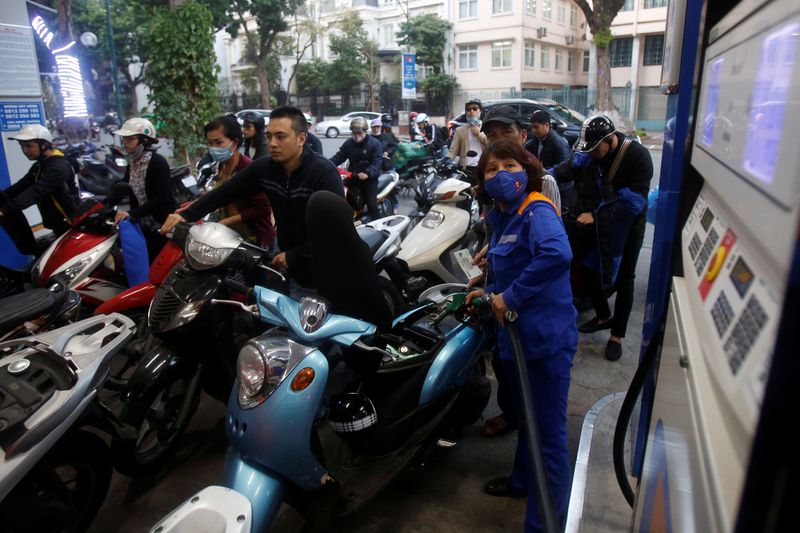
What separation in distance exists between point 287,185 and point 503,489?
1.99m

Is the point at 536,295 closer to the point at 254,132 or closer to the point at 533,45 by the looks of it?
the point at 254,132

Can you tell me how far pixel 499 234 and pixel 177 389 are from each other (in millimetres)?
1846

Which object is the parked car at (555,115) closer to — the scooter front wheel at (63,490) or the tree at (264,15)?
the scooter front wheel at (63,490)

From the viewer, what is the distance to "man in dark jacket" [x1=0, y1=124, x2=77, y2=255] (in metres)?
4.48

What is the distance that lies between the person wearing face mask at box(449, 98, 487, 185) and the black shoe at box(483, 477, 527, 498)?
4.09 meters

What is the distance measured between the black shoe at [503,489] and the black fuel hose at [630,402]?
64 centimetres

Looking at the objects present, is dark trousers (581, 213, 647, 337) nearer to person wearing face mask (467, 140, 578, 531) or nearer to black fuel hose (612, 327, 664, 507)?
person wearing face mask (467, 140, 578, 531)

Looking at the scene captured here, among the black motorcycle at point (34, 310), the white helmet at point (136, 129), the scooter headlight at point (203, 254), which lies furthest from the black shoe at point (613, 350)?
the white helmet at point (136, 129)

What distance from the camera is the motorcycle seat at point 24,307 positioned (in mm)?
2383

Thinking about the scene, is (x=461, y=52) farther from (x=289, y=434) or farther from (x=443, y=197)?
(x=289, y=434)

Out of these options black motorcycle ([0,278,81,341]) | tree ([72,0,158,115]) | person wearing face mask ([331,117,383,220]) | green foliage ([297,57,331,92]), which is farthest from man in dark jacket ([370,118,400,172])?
green foliage ([297,57,331,92])

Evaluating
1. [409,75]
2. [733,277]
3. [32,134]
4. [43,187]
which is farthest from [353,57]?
[733,277]

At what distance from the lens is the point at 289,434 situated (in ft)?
6.31

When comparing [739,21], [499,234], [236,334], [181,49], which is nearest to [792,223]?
[739,21]
